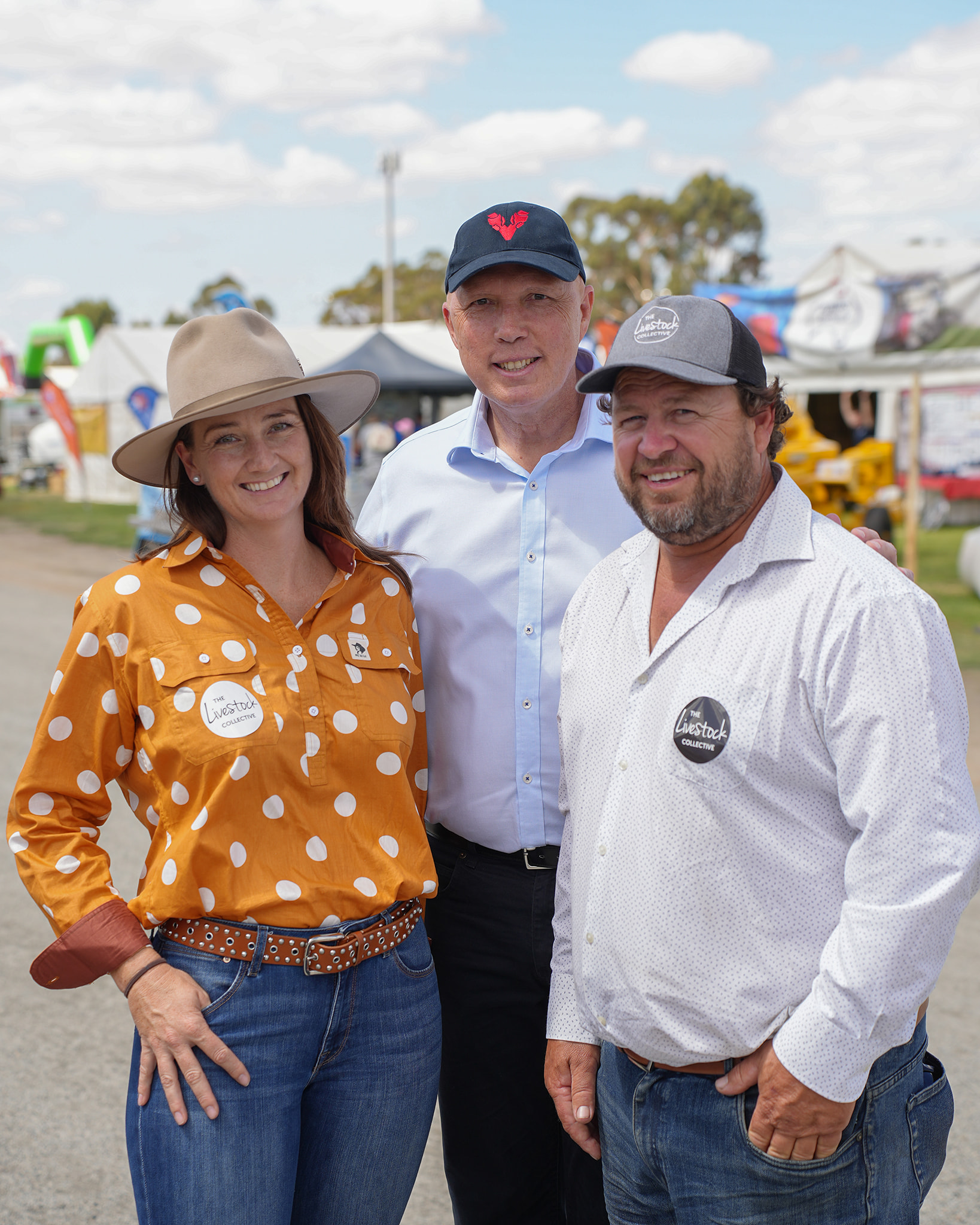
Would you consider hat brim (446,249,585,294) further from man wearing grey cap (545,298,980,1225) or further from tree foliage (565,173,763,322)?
tree foliage (565,173,763,322)

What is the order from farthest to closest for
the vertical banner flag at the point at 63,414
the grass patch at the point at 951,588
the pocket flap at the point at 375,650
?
the vertical banner flag at the point at 63,414
the grass patch at the point at 951,588
the pocket flap at the point at 375,650

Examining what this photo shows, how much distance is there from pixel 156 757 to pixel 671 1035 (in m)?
1.04

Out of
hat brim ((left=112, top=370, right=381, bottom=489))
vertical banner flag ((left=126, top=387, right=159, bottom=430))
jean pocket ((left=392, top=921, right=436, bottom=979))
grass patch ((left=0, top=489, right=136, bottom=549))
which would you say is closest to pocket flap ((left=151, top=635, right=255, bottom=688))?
hat brim ((left=112, top=370, right=381, bottom=489))

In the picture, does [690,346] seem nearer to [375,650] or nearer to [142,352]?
[375,650]

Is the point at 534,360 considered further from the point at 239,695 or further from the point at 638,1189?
the point at 638,1189

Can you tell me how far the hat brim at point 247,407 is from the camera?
236 centimetres

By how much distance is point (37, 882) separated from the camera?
2174mm

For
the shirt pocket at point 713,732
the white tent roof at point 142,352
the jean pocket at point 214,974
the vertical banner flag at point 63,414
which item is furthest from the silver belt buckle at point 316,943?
the vertical banner flag at point 63,414

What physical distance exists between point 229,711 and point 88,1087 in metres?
2.22

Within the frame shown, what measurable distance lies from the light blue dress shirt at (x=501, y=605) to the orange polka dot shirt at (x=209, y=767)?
386 mm

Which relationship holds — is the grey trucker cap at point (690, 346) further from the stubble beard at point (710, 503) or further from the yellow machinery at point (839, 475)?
the yellow machinery at point (839, 475)

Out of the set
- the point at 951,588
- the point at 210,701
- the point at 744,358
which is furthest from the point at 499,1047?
the point at 951,588

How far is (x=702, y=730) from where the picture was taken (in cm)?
191

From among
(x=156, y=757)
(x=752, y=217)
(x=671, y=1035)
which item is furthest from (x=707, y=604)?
(x=752, y=217)
